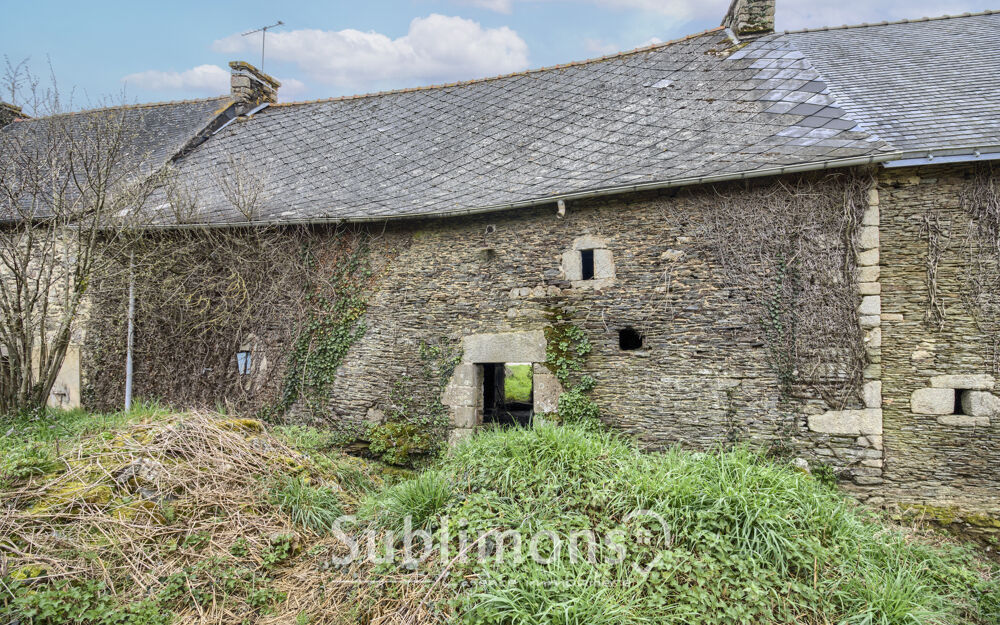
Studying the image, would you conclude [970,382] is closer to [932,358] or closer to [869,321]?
[932,358]

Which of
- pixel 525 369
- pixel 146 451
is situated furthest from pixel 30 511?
pixel 525 369

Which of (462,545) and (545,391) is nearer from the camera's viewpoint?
(462,545)

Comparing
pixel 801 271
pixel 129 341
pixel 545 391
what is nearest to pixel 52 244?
pixel 129 341

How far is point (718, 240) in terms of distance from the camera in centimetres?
588

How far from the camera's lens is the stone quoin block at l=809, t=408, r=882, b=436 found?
5418 mm

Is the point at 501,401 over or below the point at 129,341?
below

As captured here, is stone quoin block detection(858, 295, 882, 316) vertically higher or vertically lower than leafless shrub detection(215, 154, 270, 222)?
lower

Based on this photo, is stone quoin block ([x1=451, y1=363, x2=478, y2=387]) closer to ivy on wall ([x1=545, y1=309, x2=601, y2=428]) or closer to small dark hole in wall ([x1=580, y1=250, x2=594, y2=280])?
ivy on wall ([x1=545, y1=309, x2=601, y2=428])

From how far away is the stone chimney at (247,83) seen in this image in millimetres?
11828

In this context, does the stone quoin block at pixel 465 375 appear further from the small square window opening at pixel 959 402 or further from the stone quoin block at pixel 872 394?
the small square window opening at pixel 959 402

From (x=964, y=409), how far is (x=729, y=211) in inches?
119

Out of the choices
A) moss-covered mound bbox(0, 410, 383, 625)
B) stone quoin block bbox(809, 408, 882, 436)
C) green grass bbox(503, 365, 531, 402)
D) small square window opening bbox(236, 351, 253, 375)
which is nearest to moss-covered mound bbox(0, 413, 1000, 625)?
moss-covered mound bbox(0, 410, 383, 625)

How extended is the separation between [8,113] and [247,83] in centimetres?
637

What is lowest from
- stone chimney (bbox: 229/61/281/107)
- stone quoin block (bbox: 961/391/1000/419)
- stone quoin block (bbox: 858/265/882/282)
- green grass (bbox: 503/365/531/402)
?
green grass (bbox: 503/365/531/402)
